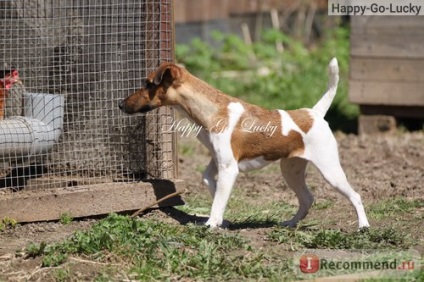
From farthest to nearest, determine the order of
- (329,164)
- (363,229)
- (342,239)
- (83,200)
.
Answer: (83,200) < (329,164) < (363,229) < (342,239)

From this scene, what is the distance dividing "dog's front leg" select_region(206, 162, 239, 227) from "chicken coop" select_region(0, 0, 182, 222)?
2.68 feet

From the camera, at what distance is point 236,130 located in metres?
6.39

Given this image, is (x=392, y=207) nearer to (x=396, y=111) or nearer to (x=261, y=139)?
(x=261, y=139)

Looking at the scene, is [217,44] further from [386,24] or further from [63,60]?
[63,60]

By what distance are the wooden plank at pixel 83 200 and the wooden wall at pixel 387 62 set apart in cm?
456

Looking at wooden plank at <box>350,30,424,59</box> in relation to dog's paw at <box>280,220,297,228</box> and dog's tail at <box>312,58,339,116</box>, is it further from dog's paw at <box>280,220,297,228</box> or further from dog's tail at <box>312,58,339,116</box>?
dog's paw at <box>280,220,297,228</box>

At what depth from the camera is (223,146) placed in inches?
250

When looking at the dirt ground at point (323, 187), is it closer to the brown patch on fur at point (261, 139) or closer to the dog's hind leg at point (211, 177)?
the dog's hind leg at point (211, 177)

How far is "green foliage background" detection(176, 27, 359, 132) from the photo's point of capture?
41.2ft

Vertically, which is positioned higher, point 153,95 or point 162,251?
point 153,95

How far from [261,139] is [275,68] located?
881 cm

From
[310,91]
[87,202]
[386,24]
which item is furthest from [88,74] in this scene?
[310,91]

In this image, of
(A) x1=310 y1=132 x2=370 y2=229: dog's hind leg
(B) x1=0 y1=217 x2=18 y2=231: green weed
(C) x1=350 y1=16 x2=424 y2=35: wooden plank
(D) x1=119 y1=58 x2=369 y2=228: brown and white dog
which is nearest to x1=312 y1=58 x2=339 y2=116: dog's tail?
(D) x1=119 y1=58 x2=369 y2=228: brown and white dog

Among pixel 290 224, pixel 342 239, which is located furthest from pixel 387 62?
pixel 342 239
